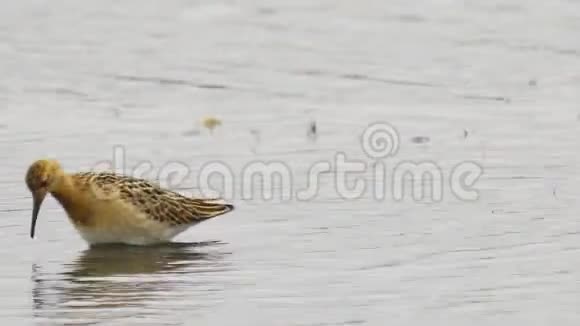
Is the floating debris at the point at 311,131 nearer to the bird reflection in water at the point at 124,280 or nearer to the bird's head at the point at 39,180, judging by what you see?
the bird reflection in water at the point at 124,280

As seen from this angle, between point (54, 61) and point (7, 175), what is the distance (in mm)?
4599

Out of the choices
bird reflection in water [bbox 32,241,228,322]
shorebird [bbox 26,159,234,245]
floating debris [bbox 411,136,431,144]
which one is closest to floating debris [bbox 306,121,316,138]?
floating debris [bbox 411,136,431,144]

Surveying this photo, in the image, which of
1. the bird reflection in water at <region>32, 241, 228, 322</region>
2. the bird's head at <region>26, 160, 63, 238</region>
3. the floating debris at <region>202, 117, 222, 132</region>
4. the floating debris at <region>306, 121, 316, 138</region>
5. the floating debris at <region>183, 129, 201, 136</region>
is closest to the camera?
the bird reflection in water at <region>32, 241, 228, 322</region>

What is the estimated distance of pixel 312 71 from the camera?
1673cm

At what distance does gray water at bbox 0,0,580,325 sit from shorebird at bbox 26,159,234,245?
19 centimetres

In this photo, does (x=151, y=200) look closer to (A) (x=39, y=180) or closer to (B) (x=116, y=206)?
(B) (x=116, y=206)

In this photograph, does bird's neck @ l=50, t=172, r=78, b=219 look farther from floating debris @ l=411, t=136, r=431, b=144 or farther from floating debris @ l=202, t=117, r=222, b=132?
floating debris @ l=411, t=136, r=431, b=144

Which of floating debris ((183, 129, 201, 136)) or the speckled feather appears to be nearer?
the speckled feather

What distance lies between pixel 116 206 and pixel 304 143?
281 centimetres

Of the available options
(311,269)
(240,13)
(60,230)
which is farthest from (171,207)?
(240,13)

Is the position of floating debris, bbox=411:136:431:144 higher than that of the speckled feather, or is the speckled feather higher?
floating debris, bbox=411:136:431:144

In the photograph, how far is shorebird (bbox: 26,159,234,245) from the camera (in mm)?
11219

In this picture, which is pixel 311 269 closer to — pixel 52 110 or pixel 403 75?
pixel 52 110

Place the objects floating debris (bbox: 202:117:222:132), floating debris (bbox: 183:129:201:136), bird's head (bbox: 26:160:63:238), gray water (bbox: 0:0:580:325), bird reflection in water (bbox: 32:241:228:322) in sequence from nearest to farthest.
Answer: bird reflection in water (bbox: 32:241:228:322) < gray water (bbox: 0:0:580:325) < bird's head (bbox: 26:160:63:238) < floating debris (bbox: 183:129:201:136) < floating debris (bbox: 202:117:222:132)
